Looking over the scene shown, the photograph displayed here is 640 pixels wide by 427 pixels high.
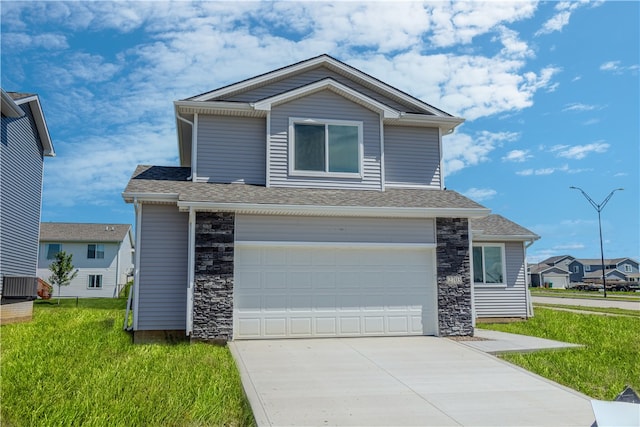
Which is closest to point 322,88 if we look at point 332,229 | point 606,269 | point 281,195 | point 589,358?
point 281,195

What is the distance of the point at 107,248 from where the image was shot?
125 ft

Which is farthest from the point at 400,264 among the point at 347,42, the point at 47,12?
the point at 47,12

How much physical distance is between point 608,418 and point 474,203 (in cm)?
1003

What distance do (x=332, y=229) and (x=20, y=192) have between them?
35.7 ft

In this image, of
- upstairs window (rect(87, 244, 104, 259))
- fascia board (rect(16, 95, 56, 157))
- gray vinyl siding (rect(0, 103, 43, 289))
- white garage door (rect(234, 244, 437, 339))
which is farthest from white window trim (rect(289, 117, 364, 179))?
upstairs window (rect(87, 244, 104, 259))

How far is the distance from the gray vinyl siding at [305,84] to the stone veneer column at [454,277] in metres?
3.81

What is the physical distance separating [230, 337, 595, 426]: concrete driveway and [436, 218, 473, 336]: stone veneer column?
65.3 inches

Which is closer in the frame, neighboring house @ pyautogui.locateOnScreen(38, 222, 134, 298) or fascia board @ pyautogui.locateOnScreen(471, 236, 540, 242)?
fascia board @ pyautogui.locateOnScreen(471, 236, 540, 242)

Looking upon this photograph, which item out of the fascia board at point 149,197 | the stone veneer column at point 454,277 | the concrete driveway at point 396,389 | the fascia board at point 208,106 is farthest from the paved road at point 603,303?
the fascia board at point 149,197

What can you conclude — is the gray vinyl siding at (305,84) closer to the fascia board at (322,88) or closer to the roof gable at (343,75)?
the roof gable at (343,75)

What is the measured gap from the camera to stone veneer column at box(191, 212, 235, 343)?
11375 millimetres

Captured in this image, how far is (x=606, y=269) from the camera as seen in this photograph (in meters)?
85.5

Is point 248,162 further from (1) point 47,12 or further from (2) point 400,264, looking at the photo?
(1) point 47,12

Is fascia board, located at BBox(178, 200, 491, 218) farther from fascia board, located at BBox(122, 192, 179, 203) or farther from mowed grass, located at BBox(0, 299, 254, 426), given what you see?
mowed grass, located at BBox(0, 299, 254, 426)
